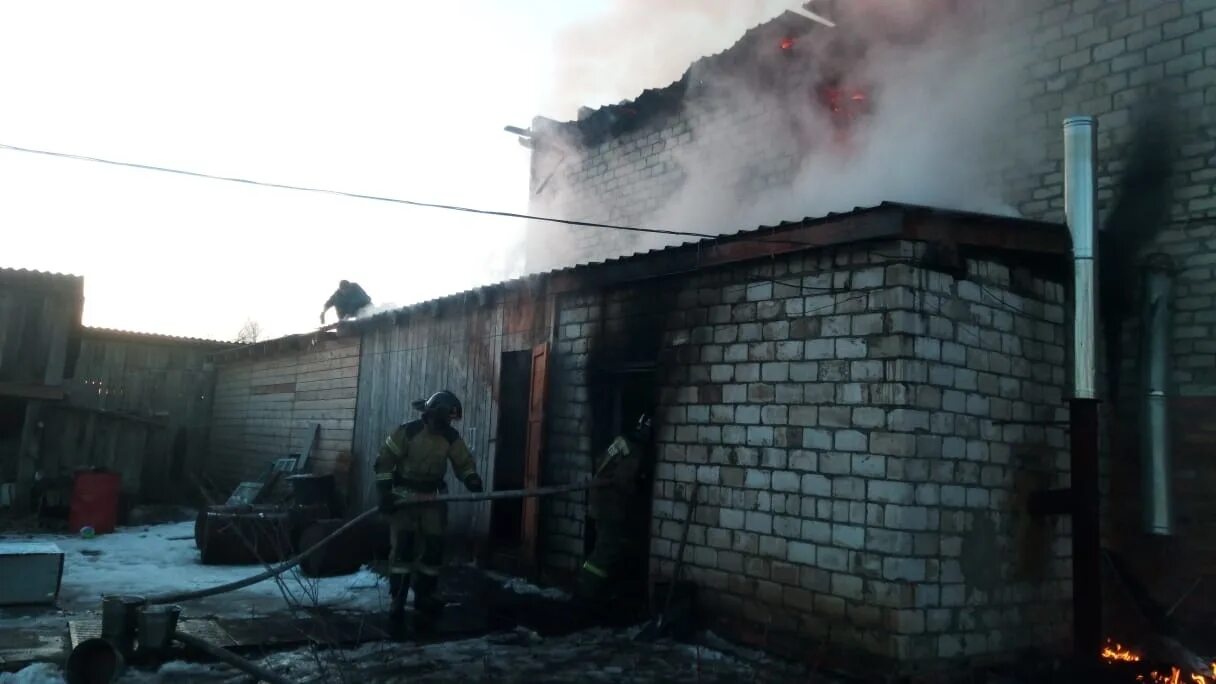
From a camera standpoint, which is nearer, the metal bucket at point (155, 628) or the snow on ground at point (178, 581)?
the metal bucket at point (155, 628)

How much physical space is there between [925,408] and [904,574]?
1.16 metres

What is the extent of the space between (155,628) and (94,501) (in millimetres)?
8813

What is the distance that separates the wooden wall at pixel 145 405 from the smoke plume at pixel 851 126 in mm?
9510

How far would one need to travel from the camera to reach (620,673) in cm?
604

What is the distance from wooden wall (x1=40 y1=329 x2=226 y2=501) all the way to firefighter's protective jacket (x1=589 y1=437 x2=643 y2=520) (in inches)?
452

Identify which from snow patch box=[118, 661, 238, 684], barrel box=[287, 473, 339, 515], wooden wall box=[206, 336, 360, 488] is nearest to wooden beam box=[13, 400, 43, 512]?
wooden wall box=[206, 336, 360, 488]

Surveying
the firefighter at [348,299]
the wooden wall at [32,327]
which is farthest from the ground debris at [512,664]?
the firefighter at [348,299]

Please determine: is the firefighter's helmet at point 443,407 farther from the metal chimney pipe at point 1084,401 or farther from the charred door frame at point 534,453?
the metal chimney pipe at point 1084,401

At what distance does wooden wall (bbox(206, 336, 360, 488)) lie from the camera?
47.6ft

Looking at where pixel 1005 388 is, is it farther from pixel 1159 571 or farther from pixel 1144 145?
pixel 1144 145

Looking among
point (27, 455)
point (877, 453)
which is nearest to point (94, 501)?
point (27, 455)

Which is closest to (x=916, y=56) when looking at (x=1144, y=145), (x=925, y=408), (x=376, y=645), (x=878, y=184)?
(x=878, y=184)

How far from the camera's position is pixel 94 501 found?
13.1 m

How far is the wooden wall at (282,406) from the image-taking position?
572 inches
